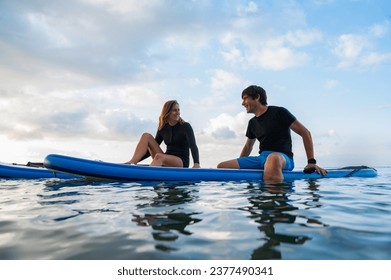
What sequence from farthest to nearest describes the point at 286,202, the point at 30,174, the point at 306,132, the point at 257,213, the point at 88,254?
the point at 30,174, the point at 306,132, the point at 286,202, the point at 257,213, the point at 88,254

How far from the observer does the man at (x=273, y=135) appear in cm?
Result: 539

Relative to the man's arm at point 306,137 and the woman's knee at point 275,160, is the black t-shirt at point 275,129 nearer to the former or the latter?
the man's arm at point 306,137

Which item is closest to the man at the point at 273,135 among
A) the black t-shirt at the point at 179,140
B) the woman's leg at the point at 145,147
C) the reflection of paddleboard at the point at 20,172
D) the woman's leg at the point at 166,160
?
the black t-shirt at the point at 179,140

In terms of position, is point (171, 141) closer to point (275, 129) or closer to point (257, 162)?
point (257, 162)

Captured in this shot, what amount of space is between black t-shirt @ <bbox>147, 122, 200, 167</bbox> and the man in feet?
3.73

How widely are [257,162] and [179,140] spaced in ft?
5.05

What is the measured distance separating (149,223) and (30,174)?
569 cm

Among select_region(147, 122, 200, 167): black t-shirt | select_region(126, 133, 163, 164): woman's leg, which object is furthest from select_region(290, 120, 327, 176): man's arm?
select_region(126, 133, 163, 164): woman's leg

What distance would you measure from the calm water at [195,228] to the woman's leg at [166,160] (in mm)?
2518

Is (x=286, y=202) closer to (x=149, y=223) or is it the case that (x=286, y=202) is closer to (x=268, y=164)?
(x=149, y=223)

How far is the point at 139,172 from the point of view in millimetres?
5383
